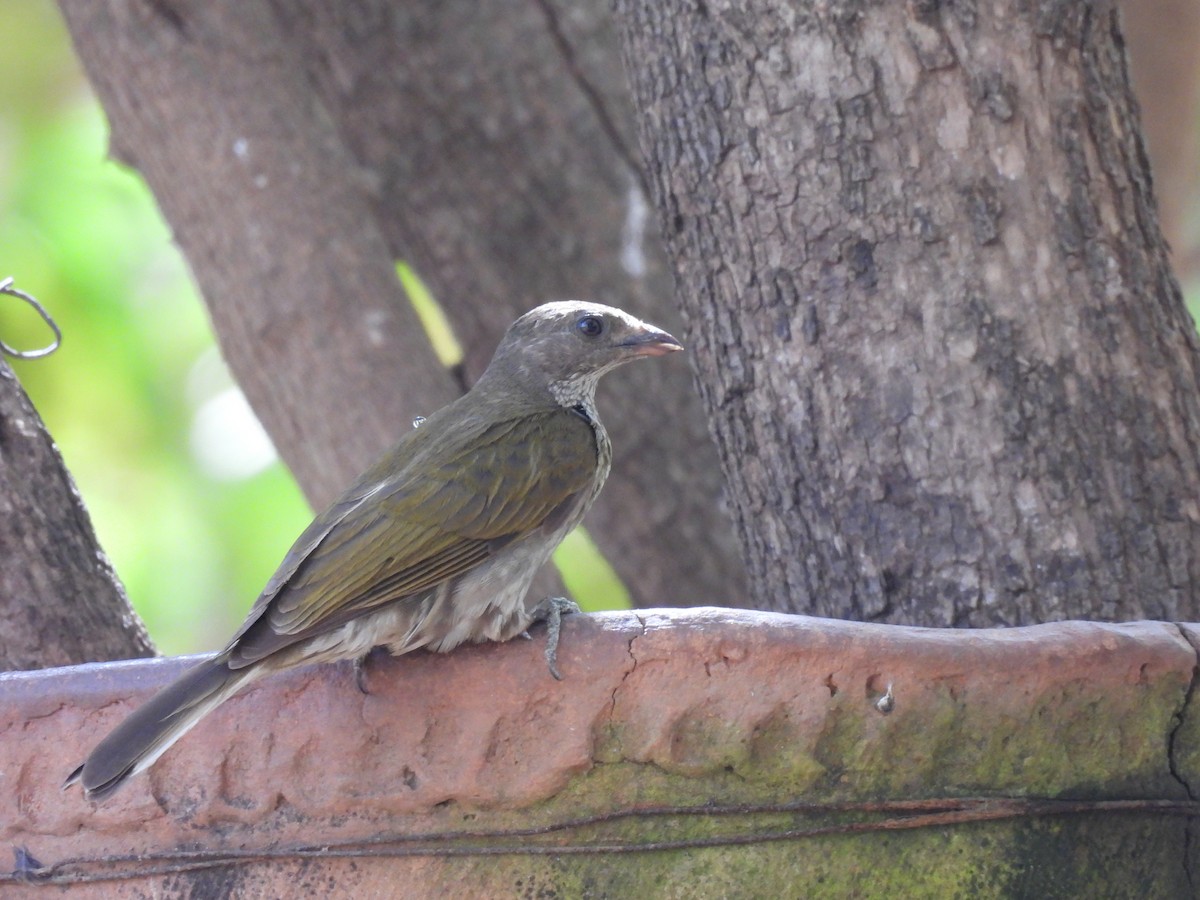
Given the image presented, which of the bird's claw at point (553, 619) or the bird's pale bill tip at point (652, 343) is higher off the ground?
the bird's pale bill tip at point (652, 343)

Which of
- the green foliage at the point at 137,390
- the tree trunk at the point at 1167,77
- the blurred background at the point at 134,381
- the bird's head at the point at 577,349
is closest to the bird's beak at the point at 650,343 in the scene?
the bird's head at the point at 577,349

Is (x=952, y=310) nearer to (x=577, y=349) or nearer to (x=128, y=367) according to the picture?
(x=577, y=349)

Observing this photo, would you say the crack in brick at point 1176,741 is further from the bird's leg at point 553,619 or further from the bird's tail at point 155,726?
the bird's tail at point 155,726

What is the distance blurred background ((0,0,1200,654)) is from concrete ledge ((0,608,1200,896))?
4470mm

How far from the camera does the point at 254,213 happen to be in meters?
4.38

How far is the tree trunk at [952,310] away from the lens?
310 centimetres

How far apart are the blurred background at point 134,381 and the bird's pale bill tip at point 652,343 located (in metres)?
3.35

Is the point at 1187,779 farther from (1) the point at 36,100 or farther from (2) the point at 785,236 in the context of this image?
(1) the point at 36,100

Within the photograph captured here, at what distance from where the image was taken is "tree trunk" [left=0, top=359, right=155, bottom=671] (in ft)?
10.1

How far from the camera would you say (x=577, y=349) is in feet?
12.7

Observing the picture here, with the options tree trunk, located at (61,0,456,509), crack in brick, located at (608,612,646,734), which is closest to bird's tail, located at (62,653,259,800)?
crack in brick, located at (608,612,646,734)

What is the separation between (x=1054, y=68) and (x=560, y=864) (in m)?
1.91

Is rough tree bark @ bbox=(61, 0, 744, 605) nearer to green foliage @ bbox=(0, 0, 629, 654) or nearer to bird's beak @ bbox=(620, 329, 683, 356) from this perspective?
bird's beak @ bbox=(620, 329, 683, 356)

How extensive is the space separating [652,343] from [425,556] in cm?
104
